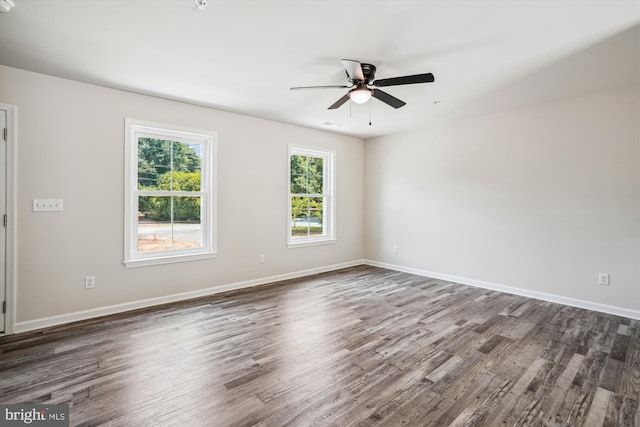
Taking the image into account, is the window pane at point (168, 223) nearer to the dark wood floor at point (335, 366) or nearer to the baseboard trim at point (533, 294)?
the dark wood floor at point (335, 366)

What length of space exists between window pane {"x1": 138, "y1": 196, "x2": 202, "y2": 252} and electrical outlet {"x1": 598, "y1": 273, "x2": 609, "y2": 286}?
501 cm

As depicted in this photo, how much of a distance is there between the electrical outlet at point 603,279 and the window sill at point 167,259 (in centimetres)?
480

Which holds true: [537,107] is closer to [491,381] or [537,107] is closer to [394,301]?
[394,301]

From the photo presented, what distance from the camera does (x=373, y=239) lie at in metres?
6.18

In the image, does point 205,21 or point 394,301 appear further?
point 394,301

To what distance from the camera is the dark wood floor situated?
1.85 metres

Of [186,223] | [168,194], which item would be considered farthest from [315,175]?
[168,194]

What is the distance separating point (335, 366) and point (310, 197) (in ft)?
11.6

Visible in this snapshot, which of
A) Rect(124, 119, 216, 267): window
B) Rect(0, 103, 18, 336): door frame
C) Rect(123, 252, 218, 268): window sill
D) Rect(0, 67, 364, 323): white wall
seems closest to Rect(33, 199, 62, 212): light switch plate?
Rect(0, 67, 364, 323): white wall

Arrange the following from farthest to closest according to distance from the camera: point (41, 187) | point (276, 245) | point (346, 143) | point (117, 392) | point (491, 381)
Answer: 1. point (346, 143)
2. point (276, 245)
3. point (41, 187)
4. point (491, 381)
5. point (117, 392)

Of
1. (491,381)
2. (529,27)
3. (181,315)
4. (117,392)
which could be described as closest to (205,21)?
(529,27)

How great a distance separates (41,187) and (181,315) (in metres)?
1.91

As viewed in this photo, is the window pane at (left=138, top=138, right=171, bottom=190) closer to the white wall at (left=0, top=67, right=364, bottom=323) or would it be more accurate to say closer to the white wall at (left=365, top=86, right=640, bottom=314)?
the white wall at (left=0, top=67, right=364, bottom=323)

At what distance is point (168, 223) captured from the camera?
3984 mm
